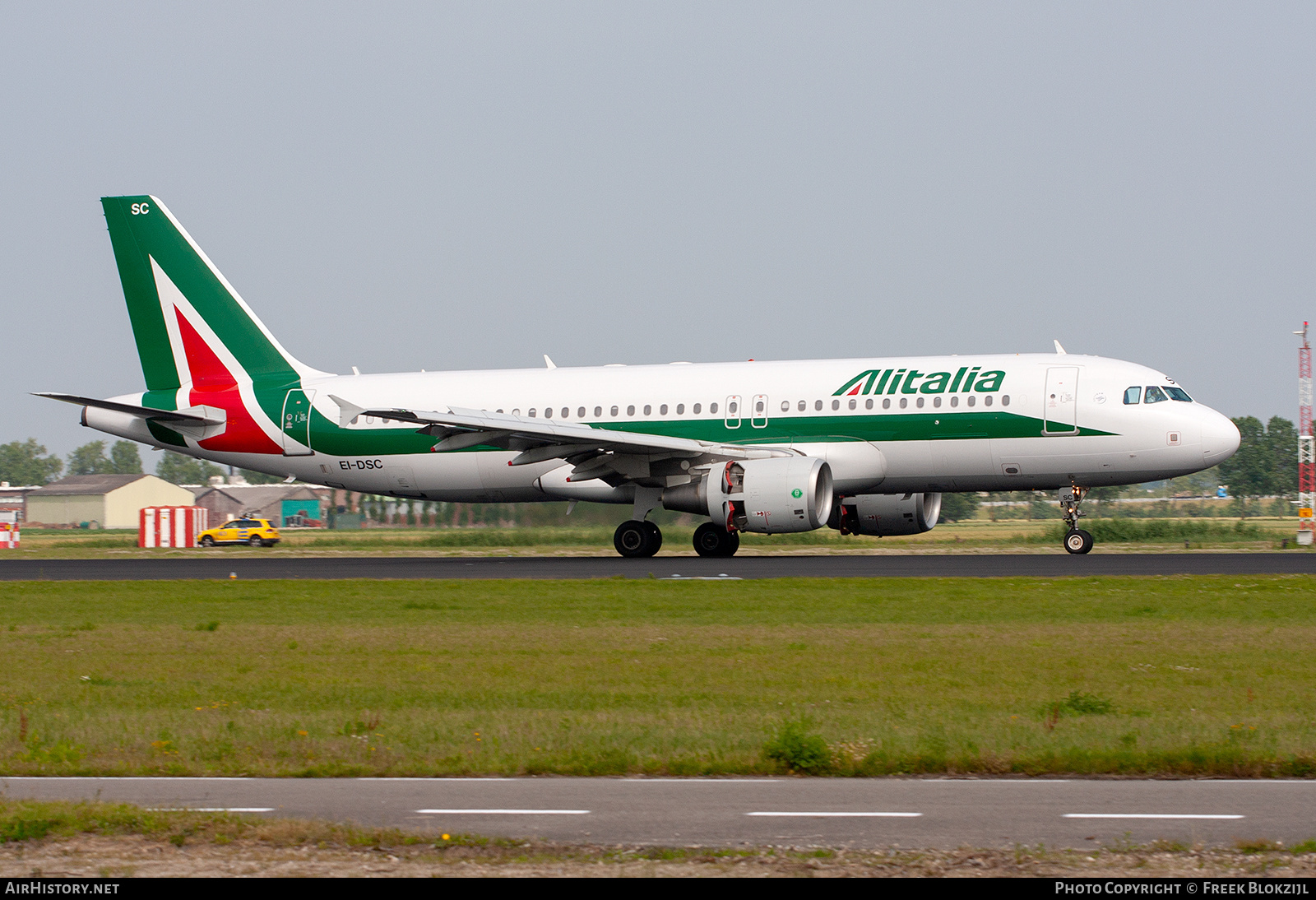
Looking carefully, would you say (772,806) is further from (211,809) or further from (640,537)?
(640,537)

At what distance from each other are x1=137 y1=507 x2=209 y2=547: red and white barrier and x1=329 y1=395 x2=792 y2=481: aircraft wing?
120 ft

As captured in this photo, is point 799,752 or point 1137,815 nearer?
point 1137,815

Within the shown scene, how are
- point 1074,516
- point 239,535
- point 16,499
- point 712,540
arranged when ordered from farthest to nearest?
point 16,499 < point 239,535 < point 712,540 < point 1074,516

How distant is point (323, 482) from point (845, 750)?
27.9 m

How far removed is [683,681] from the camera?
13367 millimetres

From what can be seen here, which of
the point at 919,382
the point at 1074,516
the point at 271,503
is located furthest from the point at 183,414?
the point at 271,503

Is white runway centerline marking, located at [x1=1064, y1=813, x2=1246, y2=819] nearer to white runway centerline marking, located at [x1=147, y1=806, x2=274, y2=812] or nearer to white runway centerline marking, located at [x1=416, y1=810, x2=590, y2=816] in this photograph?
white runway centerline marking, located at [x1=416, y1=810, x2=590, y2=816]

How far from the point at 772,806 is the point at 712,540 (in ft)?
78.1

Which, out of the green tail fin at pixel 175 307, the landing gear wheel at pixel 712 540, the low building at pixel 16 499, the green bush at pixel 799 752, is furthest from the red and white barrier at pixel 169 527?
the green bush at pixel 799 752

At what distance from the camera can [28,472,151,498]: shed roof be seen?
12138 centimetres

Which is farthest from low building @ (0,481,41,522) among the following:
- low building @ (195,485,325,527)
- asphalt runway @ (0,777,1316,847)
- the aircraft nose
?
asphalt runway @ (0,777,1316,847)

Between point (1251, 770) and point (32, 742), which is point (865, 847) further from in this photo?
point (32, 742)
